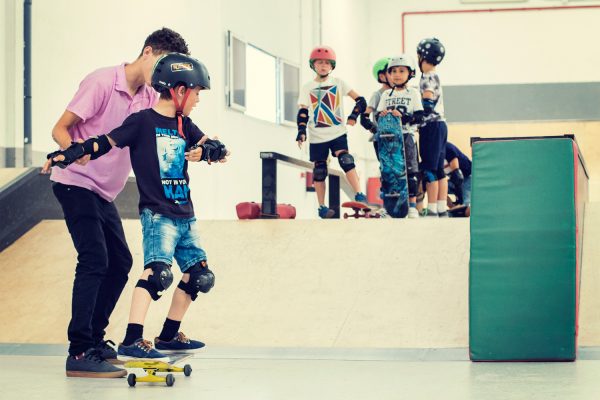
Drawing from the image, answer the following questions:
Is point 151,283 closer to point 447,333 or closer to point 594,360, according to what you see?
point 447,333

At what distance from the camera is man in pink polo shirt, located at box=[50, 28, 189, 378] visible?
150 inches

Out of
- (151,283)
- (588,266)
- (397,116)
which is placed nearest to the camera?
(151,283)

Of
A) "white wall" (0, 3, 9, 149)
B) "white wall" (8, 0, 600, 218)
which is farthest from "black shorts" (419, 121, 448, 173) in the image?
"white wall" (0, 3, 9, 149)

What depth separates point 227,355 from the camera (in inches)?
175

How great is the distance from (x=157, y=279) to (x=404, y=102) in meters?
4.56

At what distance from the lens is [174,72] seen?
3875 millimetres

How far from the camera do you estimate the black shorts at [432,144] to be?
830cm

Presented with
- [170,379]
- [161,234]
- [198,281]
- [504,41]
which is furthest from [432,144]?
[504,41]

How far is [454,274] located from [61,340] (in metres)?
2.16

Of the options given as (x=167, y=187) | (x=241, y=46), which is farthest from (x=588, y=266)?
(x=241, y=46)

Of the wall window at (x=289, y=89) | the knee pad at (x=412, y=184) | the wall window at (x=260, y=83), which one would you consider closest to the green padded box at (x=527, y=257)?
the knee pad at (x=412, y=184)

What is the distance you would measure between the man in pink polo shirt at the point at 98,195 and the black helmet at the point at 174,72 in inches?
4.9

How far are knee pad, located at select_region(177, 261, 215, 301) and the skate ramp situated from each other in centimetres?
81

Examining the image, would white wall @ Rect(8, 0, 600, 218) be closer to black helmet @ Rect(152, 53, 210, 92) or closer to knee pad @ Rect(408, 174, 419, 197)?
knee pad @ Rect(408, 174, 419, 197)
